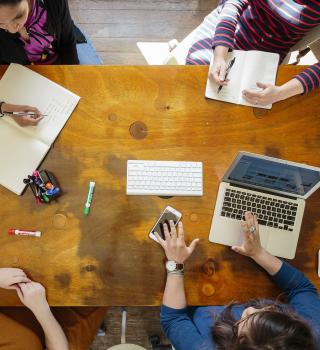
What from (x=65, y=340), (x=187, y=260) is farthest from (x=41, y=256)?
(x=187, y=260)

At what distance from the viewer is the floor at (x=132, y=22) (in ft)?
6.97

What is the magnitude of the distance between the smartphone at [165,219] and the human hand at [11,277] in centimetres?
42

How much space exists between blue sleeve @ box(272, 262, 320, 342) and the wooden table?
43 mm

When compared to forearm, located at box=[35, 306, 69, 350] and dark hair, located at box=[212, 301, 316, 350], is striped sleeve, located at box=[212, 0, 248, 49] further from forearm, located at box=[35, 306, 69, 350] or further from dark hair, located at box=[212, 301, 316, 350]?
forearm, located at box=[35, 306, 69, 350]

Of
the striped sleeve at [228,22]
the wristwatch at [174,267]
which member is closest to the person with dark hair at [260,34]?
the striped sleeve at [228,22]

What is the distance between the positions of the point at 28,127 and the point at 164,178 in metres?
0.51

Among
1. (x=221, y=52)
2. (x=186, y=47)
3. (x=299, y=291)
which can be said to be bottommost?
(x=299, y=291)

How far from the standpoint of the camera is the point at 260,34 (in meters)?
1.41

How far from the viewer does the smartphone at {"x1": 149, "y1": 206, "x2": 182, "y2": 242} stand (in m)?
1.10

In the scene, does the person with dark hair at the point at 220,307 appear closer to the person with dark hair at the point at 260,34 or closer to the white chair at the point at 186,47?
the person with dark hair at the point at 260,34

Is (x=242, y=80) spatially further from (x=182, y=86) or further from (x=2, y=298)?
(x=2, y=298)

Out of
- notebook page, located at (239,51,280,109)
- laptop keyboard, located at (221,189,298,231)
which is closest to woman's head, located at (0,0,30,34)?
notebook page, located at (239,51,280,109)

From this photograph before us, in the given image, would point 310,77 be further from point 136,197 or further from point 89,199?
point 89,199

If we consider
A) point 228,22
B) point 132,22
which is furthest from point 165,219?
point 132,22
